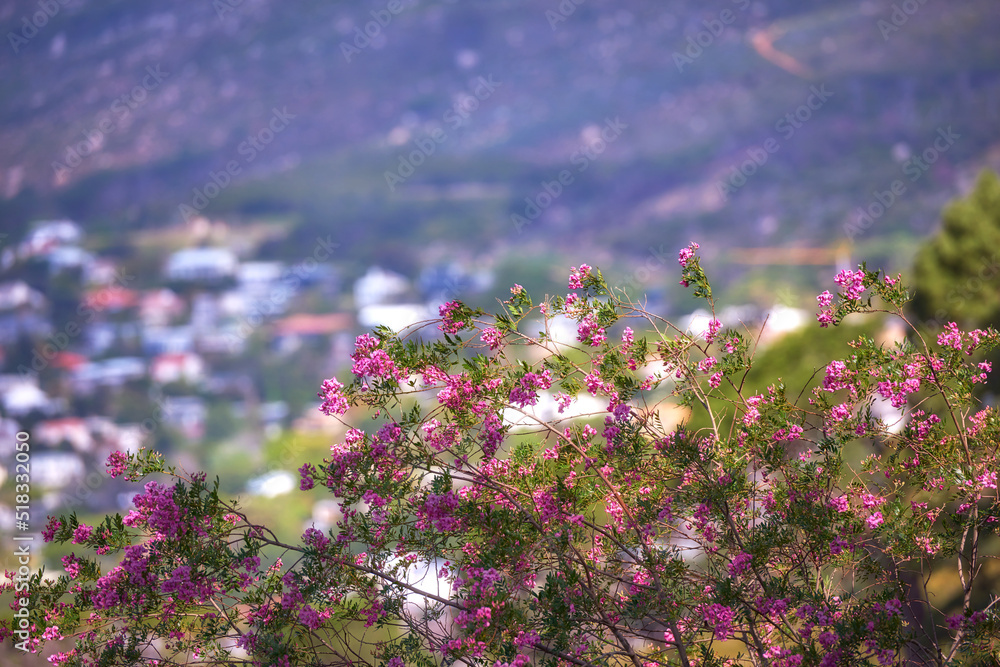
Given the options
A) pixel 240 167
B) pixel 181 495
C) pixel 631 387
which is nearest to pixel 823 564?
pixel 631 387

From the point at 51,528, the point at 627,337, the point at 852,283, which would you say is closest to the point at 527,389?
the point at 627,337

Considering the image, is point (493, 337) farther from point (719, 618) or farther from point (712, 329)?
point (719, 618)

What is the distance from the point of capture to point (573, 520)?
11.4 feet

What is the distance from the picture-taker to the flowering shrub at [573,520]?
336 cm

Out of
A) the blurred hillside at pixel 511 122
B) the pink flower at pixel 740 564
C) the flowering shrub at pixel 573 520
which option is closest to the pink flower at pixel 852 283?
the flowering shrub at pixel 573 520

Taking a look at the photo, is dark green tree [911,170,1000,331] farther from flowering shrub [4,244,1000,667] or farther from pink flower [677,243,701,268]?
pink flower [677,243,701,268]

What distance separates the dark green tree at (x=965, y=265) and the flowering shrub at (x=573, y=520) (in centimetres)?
1792

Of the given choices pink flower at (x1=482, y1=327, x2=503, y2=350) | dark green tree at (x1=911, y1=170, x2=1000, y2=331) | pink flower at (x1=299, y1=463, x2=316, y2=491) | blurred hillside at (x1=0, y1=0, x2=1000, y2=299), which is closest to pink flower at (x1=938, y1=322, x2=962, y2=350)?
pink flower at (x1=482, y1=327, x2=503, y2=350)

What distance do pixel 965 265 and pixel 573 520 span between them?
21546 mm

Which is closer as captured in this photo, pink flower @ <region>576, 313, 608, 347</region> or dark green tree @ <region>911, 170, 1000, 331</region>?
pink flower @ <region>576, 313, 608, 347</region>

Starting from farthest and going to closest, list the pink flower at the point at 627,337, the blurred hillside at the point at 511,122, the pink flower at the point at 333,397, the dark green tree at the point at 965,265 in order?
the blurred hillside at the point at 511,122 → the dark green tree at the point at 965,265 → the pink flower at the point at 627,337 → the pink flower at the point at 333,397

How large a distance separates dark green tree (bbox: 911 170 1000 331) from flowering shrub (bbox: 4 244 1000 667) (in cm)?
1792

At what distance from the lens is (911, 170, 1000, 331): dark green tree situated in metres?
19.6

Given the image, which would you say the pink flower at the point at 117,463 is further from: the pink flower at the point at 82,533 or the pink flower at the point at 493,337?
the pink flower at the point at 493,337
